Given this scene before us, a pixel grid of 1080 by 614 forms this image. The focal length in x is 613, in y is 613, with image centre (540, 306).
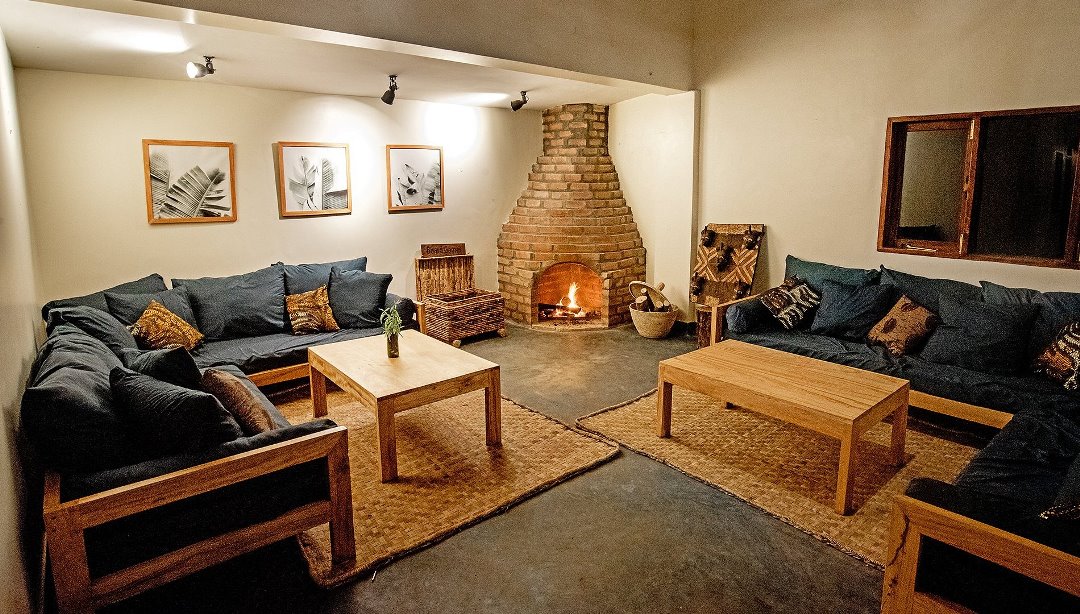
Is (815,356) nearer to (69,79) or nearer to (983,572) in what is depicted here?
(983,572)

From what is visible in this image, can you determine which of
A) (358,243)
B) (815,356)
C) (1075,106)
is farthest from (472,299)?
(1075,106)

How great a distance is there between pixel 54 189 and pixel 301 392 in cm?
231

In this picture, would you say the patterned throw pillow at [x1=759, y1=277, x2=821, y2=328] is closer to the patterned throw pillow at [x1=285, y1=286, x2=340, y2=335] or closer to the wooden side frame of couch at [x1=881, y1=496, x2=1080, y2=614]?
the wooden side frame of couch at [x1=881, y1=496, x2=1080, y2=614]

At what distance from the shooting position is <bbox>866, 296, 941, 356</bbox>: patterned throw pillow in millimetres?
3953

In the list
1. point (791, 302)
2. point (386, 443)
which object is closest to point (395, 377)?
point (386, 443)

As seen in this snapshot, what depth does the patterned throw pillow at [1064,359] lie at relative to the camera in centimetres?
330

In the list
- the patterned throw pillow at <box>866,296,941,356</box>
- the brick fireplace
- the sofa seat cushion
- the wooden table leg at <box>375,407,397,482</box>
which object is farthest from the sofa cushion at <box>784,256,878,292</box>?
the sofa seat cushion

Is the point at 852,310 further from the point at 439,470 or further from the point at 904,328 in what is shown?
the point at 439,470

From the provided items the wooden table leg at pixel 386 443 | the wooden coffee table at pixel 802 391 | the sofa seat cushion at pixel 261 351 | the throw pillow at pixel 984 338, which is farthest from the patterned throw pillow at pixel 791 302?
the sofa seat cushion at pixel 261 351

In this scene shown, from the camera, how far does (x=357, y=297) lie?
4.98m

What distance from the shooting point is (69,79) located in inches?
175

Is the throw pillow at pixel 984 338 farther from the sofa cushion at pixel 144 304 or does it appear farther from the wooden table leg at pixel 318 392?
the sofa cushion at pixel 144 304

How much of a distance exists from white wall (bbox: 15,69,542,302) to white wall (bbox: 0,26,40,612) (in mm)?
517

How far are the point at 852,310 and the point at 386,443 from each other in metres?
3.29
